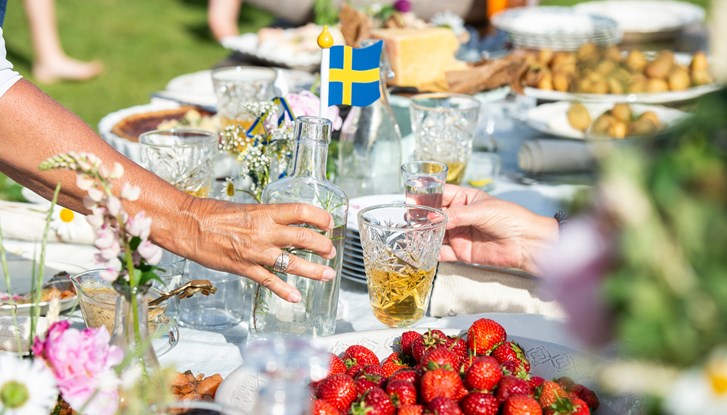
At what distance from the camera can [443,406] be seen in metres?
1.01

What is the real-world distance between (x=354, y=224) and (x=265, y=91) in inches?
25.8

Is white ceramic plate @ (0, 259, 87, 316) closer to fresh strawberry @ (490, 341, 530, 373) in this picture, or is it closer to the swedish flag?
the swedish flag

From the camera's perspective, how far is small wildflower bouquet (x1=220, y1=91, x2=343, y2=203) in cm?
156

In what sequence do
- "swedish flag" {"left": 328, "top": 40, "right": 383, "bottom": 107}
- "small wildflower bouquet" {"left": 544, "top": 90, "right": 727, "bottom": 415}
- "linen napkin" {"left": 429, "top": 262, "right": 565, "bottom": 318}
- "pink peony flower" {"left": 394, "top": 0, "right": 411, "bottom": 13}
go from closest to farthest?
"small wildflower bouquet" {"left": 544, "top": 90, "right": 727, "bottom": 415}
"linen napkin" {"left": 429, "top": 262, "right": 565, "bottom": 318}
"swedish flag" {"left": 328, "top": 40, "right": 383, "bottom": 107}
"pink peony flower" {"left": 394, "top": 0, "right": 411, "bottom": 13}

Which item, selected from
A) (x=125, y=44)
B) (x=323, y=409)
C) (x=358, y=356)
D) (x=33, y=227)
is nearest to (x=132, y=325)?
(x=323, y=409)

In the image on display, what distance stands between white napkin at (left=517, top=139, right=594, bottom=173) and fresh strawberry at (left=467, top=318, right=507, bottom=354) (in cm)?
103

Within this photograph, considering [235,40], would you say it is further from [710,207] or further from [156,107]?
[710,207]

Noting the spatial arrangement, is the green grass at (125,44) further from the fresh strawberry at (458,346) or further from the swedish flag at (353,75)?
the fresh strawberry at (458,346)

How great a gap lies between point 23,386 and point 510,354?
0.65 m

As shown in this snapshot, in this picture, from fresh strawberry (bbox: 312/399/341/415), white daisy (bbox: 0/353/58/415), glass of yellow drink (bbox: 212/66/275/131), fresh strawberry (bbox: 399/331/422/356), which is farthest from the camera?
glass of yellow drink (bbox: 212/66/275/131)

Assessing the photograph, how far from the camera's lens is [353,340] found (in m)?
1.26

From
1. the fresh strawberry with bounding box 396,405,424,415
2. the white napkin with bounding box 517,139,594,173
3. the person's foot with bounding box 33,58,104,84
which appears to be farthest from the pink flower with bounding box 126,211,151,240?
the person's foot with bounding box 33,58,104,84

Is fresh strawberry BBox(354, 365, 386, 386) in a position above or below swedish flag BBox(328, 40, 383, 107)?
below

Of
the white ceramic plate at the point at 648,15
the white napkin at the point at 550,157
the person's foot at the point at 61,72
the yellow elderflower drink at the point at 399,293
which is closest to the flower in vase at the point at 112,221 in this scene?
the yellow elderflower drink at the point at 399,293
